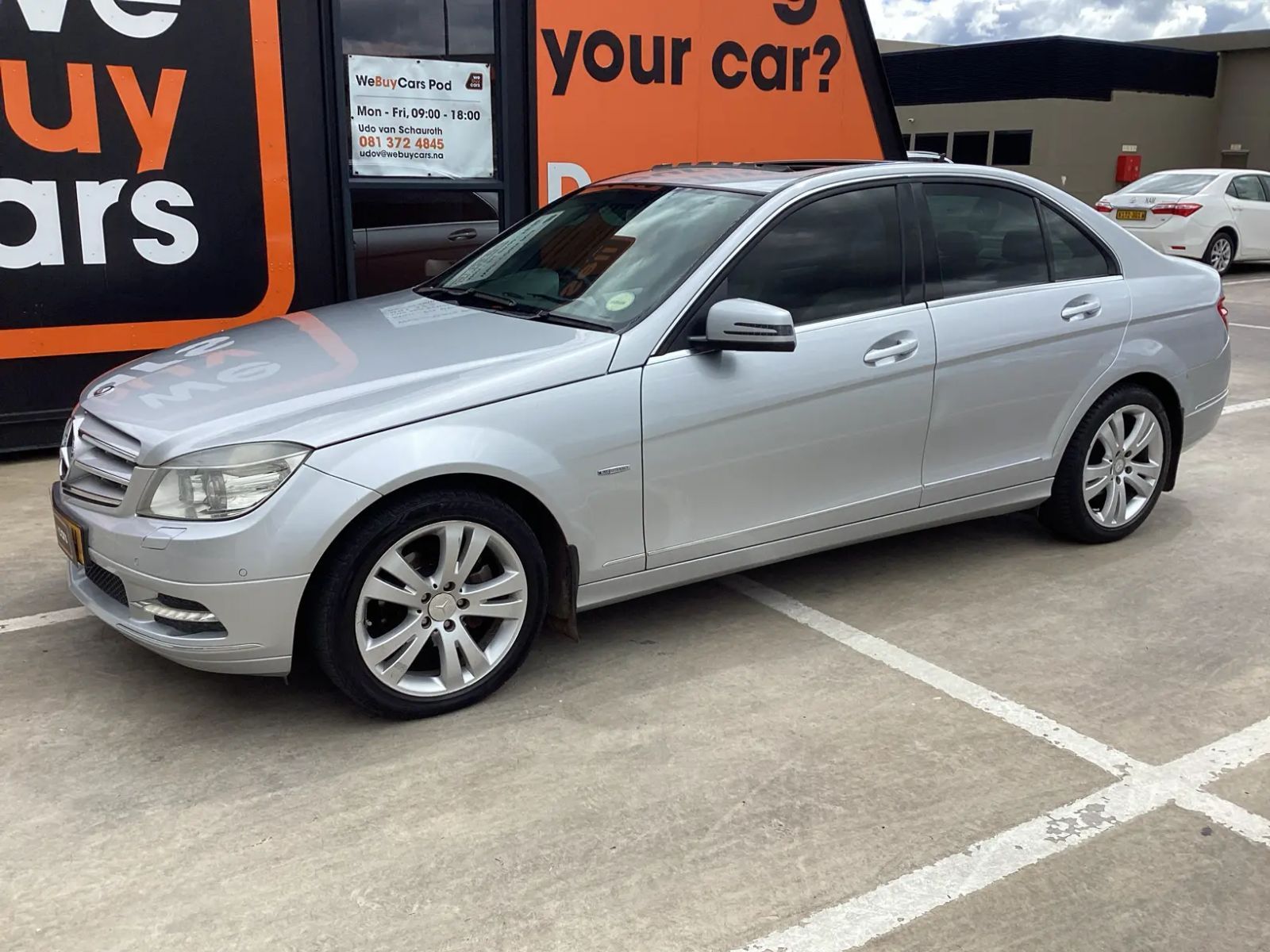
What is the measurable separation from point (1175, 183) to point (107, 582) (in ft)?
55.4

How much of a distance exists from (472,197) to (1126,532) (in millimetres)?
4695

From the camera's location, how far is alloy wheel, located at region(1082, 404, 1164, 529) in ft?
16.6

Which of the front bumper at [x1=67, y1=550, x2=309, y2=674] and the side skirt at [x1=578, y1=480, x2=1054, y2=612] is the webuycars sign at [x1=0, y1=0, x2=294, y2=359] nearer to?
the front bumper at [x1=67, y1=550, x2=309, y2=674]

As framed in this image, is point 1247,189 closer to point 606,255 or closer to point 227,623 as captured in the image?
point 606,255

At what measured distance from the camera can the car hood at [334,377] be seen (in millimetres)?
3305

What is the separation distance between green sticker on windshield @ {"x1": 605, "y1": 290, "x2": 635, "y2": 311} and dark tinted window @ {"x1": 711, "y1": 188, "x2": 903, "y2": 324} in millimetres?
287

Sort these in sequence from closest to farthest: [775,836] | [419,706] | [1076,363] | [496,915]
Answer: [496,915] < [775,836] < [419,706] < [1076,363]

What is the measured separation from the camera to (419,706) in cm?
354

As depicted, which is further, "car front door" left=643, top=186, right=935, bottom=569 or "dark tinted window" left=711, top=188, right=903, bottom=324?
"dark tinted window" left=711, top=188, right=903, bottom=324

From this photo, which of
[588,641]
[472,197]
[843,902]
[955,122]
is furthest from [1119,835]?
[955,122]

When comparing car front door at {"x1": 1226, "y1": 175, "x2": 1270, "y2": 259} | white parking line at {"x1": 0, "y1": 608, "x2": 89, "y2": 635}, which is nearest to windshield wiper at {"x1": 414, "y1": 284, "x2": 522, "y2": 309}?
white parking line at {"x1": 0, "y1": 608, "x2": 89, "y2": 635}

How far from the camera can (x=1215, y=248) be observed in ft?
54.2

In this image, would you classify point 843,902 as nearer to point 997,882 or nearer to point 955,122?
point 997,882

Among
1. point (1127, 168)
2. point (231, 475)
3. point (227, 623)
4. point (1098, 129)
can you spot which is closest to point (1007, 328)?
point (231, 475)
